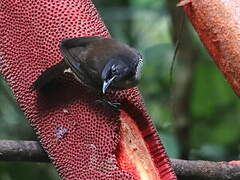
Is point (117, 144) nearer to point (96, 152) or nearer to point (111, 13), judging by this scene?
point (96, 152)

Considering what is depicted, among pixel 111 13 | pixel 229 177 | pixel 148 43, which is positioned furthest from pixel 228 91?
pixel 229 177

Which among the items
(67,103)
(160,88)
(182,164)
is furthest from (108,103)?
(160,88)

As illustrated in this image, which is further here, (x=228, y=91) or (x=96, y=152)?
(x=228, y=91)

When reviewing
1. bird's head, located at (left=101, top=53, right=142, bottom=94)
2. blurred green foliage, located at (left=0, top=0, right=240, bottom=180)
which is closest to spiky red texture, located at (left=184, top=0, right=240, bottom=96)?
bird's head, located at (left=101, top=53, right=142, bottom=94)

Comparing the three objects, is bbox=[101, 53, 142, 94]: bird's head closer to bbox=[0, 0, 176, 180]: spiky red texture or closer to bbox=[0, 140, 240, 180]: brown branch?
bbox=[0, 0, 176, 180]: spiky red texture

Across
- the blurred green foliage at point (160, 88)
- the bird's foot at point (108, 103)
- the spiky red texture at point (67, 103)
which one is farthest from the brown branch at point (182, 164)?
the blurred green foliage at point (160, 88)

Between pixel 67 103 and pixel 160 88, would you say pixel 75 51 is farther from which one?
pixel 160 88
